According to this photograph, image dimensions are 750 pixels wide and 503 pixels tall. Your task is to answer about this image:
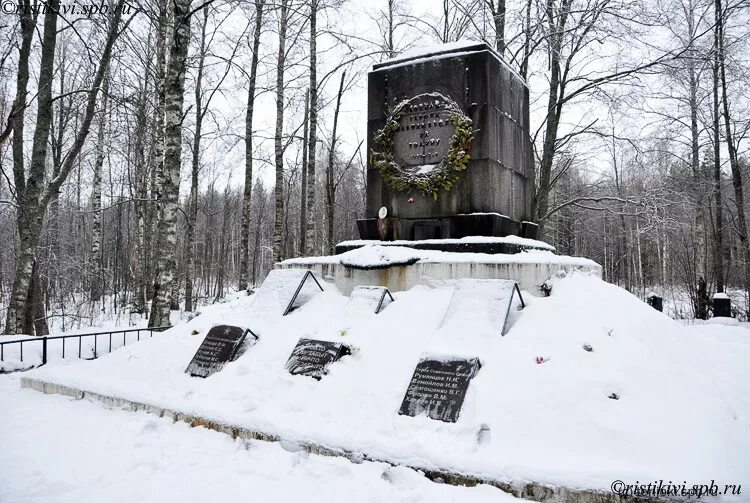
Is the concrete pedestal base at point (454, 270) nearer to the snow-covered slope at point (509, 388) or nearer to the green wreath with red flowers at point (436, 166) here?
the snow-covered slope at point (509, 388)

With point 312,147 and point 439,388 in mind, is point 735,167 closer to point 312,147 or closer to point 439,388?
point 312,147

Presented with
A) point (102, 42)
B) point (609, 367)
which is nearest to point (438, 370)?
point (609, 367)

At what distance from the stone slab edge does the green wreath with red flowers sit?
4317 mm

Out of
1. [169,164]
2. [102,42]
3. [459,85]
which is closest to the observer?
[459,85]

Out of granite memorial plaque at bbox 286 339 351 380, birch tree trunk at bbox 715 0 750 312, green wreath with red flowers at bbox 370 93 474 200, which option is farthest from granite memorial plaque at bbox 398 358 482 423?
birch tree trunk at bbox 715 0 750 312

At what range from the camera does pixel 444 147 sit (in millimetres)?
6965

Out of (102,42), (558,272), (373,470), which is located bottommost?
(373,470)

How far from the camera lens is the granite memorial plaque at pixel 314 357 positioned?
4.52 m

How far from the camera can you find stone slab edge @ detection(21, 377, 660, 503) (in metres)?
2.79

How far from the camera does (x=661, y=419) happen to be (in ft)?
10.9

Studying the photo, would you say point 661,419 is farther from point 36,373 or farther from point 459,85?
point 36,373

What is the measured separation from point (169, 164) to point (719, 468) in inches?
357

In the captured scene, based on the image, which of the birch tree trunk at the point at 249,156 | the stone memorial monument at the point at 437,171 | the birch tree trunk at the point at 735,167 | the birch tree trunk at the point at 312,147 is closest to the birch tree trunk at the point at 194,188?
the birch tree trunk at the point at 249,156

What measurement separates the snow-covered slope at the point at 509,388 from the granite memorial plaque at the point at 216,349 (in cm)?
16
